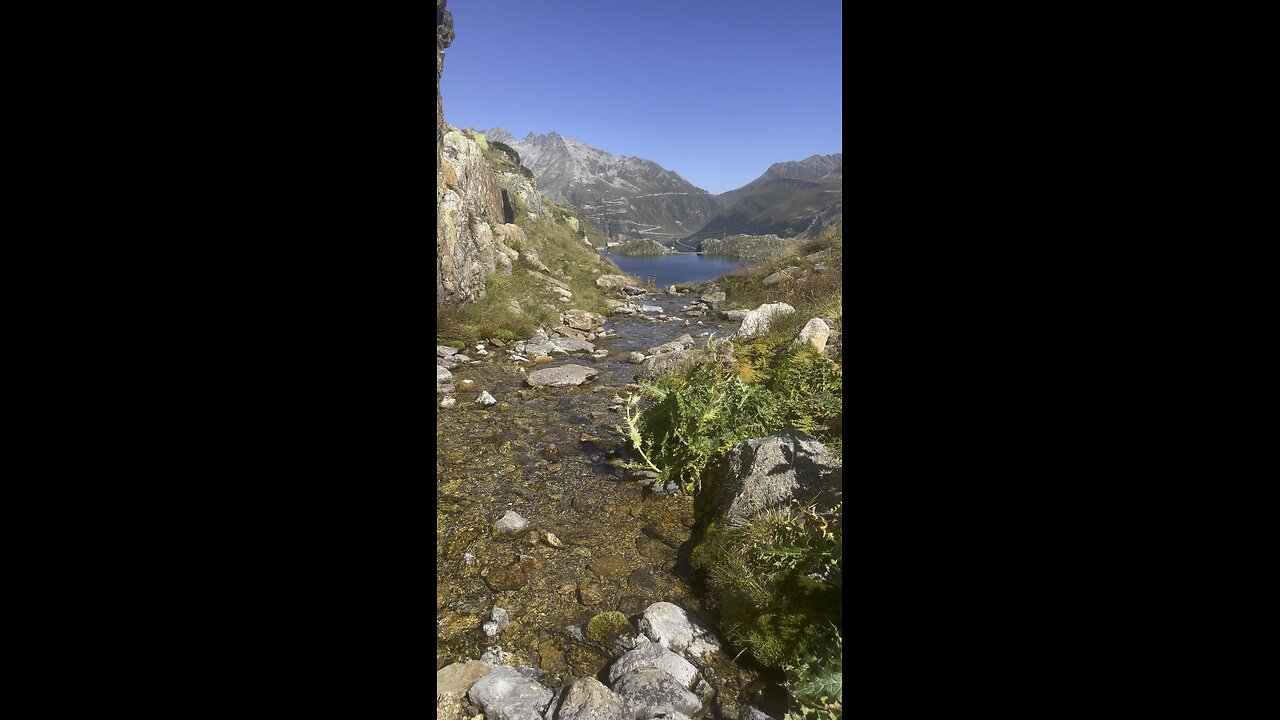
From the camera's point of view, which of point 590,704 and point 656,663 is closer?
point 590,704

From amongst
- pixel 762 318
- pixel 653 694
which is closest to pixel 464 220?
pixel 762 318

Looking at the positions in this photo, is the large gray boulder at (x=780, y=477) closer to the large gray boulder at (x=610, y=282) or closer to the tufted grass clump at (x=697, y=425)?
the tufted grass clump at (x=697, y=425)

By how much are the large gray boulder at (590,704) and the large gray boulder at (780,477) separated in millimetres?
1670

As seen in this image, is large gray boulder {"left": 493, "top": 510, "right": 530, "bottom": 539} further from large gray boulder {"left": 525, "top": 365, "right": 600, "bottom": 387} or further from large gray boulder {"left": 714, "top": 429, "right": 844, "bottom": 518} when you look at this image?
large gray boulder {"left": 525, "top": 365, "right": 600, "bottom": 387}

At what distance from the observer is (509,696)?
3.09 metres

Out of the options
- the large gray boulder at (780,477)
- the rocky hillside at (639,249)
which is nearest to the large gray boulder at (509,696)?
the large gray boulder at (780,477)

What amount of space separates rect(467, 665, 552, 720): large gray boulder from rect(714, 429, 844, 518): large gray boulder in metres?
1.81

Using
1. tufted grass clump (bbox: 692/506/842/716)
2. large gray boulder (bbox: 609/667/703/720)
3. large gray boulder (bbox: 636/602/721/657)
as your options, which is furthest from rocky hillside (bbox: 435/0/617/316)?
large gray boulder (bbox: 609/667/703/720)

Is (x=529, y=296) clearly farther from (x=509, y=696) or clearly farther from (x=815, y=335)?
(x=509, y=696)

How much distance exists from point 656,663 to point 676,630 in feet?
1.09

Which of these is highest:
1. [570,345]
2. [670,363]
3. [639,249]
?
[639,249]

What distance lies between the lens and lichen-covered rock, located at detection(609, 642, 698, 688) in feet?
10.6
